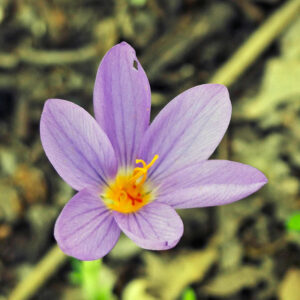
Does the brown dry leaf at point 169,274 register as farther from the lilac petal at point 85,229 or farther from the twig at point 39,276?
the lilac petal at point 85,229

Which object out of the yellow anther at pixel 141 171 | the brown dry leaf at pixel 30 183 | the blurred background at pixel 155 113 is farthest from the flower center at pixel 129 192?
the brown dry leaf at pixel 30 183

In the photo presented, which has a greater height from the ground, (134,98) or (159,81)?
(134,98)

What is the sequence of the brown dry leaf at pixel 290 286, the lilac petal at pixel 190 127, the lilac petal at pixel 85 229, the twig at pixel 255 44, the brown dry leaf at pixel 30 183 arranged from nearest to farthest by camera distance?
the lilac petal at pixel 85 229, the lilac petal at pixel 190 127, the brown dry leaf at pixel 290 286, the brown dry leaf at pixel 30 183, the twig at pixel 255 44

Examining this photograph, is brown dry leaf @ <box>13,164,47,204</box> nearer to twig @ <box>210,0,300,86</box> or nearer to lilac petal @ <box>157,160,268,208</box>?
twig @ <box>210,0,300,86</box>

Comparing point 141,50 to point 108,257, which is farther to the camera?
point 141,50

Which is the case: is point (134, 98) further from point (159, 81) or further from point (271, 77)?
point (271, 77)

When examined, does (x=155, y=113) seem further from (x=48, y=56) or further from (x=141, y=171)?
(x=141, y=171)

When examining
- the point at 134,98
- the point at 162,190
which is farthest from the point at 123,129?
the point at 162,190
